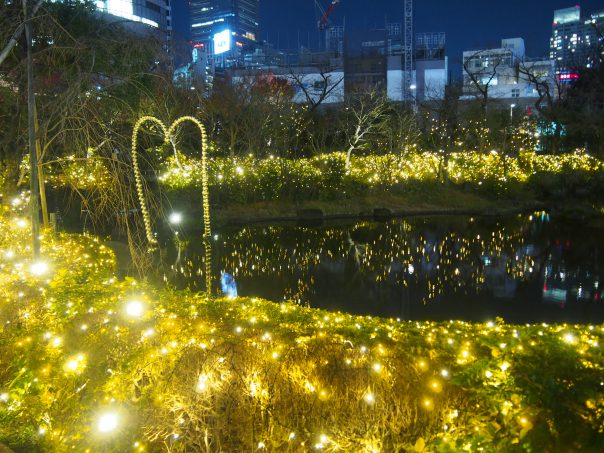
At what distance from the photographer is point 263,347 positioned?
11.9ft

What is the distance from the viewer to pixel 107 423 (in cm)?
329

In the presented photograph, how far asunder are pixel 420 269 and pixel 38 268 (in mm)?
8345

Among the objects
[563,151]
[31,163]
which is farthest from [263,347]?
[563,151]

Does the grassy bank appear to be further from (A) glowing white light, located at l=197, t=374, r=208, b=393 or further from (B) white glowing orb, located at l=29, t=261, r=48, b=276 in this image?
(A) glowing white light, located at l=197, t=374, r=208, b=393

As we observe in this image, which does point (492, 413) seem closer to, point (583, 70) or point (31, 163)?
point (31, 163)

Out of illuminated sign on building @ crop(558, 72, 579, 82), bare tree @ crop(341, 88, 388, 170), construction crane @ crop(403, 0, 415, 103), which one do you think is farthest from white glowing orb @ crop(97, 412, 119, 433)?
construction crane @ crop(403, 0, 415, 103)

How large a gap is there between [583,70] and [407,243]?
2069 centimetres

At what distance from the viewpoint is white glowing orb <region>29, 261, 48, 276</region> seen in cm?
603

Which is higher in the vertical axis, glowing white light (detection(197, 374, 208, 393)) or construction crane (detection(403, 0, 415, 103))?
construction crane (detection(403, 0, 415, 103))

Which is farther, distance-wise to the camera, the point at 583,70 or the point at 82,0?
the point at 583,70

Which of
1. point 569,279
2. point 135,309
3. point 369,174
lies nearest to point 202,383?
point 135,309

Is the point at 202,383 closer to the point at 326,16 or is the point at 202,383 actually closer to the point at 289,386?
the point at 289,386

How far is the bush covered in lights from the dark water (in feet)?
11.2

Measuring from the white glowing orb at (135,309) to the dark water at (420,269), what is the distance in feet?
16.8
